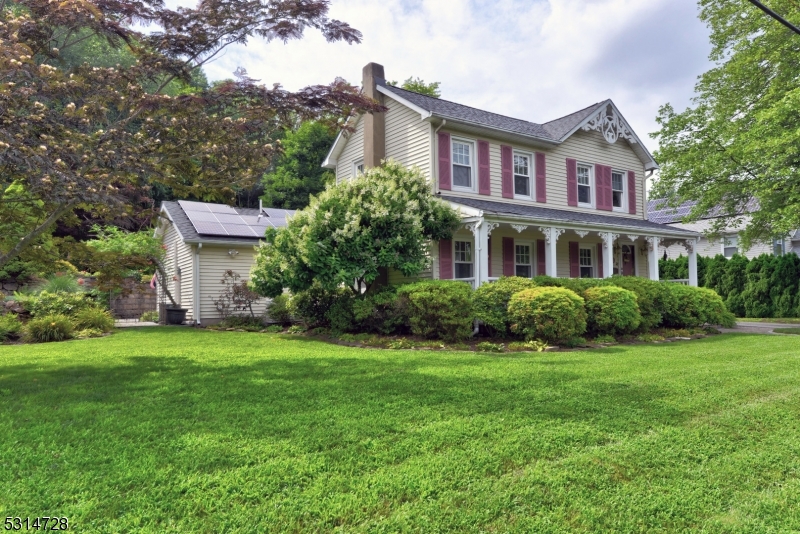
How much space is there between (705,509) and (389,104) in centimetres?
1323

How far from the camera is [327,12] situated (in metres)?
7.09

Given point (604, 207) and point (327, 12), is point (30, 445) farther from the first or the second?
point (604, 207)

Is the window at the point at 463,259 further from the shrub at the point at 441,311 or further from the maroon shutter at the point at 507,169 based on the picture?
the shrub at the point at 441,311

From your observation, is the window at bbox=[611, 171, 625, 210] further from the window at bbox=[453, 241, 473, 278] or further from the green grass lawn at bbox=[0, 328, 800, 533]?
the green grass lawn at bbox=[0, 328, 800, 533]

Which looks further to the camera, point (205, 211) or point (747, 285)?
point (747, 285)

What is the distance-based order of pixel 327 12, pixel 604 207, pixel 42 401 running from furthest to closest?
pixel 604 207
pixel 327 12
pixel 42 401

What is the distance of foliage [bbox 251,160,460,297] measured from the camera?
34.3 feet

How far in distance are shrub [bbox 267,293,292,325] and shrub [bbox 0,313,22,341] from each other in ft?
19.3

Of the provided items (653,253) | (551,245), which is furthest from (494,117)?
(653,253)

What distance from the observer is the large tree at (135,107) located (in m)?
5.09

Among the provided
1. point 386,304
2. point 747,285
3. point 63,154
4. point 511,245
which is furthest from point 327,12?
point 747,285

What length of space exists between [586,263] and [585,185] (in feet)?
8.25

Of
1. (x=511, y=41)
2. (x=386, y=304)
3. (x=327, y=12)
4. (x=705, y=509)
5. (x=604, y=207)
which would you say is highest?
(x=511, y=41)

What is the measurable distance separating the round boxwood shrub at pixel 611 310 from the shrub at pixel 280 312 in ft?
26.9
